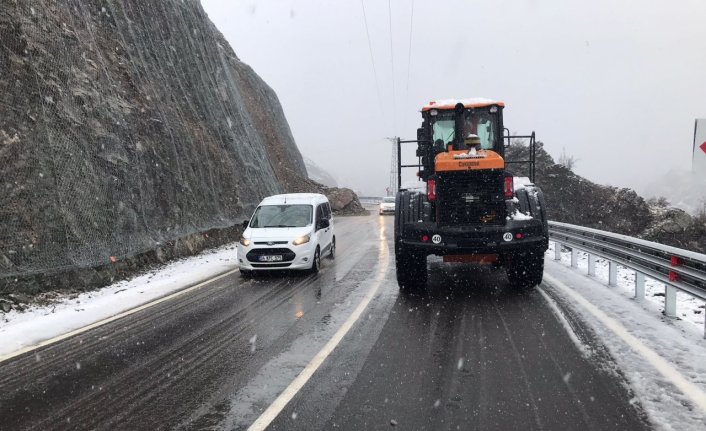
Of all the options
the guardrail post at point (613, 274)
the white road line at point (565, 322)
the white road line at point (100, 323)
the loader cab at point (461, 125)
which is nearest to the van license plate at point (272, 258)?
the white road line at point (100, 323)

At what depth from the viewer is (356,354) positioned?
5.09 metres

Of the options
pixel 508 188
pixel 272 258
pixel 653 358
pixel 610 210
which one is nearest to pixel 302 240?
pixel 272 258

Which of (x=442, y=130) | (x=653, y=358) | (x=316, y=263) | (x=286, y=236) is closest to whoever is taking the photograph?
(x=653, y=358)

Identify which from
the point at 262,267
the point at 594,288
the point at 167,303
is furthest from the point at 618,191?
the point at 167,303

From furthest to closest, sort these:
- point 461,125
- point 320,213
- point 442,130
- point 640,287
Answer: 1. point 320,213
2. point 442,130
3. point 461,125
4. point 640,287

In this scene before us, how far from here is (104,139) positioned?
12.0m

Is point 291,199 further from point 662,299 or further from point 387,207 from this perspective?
point 387,207

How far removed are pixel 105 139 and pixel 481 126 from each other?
9484 mm

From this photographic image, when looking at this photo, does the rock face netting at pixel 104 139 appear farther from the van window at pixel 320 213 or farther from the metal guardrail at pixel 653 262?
the metal guardrail at pixel 653 262

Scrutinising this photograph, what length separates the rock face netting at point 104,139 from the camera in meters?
9.02

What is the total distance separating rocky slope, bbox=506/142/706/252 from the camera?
23.5 metres

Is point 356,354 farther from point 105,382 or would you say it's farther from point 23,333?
point 23,333

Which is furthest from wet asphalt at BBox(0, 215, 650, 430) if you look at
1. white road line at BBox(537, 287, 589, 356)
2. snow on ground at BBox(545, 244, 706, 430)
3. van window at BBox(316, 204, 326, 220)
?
van window at BBox(316, 204, 326, 220)

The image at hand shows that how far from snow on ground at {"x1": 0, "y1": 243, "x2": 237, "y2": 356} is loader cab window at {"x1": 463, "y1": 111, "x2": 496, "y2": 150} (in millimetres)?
6686
